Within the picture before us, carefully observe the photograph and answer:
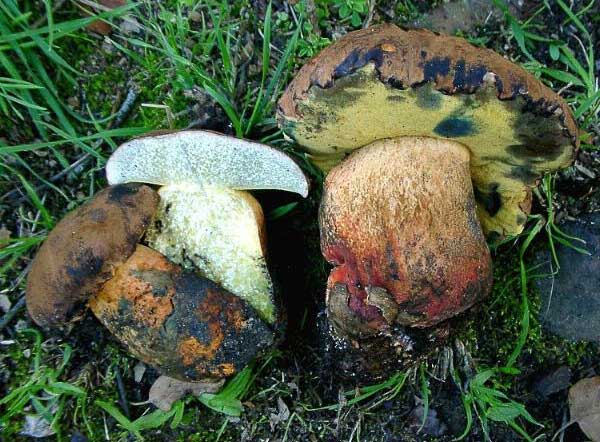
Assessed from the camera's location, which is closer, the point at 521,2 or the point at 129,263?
the point at 129,263

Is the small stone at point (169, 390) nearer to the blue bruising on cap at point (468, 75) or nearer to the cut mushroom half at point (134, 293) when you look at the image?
the cut mushroom half at point (134, 293)

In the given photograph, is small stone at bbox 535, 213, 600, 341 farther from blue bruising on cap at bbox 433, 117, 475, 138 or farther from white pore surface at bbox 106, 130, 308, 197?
white pore surface at bbox 106, 130, 308, 197

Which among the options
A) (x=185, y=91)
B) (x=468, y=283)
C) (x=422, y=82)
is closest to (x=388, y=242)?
(x=468, y=283)

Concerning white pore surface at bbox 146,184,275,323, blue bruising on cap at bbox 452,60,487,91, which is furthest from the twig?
blue bruising on cap at bbox 452,60,487,91

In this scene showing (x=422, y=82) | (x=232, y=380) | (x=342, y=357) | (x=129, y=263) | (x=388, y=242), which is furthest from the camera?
(x=232, y=380)

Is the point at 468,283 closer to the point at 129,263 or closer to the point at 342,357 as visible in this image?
the point at 342,357

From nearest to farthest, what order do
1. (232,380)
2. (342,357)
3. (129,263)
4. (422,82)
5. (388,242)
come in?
(422,82), (388,242), (129,263), (342,357), (232,380)

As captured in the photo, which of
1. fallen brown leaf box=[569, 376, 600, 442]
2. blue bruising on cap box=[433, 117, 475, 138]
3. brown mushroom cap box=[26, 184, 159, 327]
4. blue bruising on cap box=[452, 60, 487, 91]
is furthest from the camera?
fallen brown leaf box=[569, 376, 600, 442]

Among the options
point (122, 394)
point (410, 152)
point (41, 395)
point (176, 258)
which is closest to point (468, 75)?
point (410, 152)
